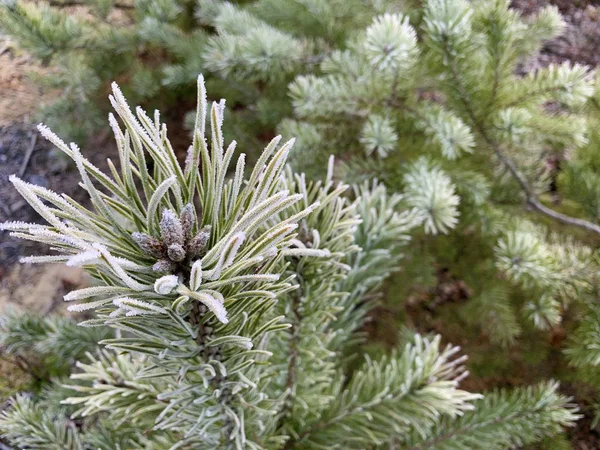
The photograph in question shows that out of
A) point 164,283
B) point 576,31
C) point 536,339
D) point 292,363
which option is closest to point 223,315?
point 164,283

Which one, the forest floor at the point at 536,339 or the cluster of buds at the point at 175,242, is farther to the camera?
the forest floor at the point at 536,339

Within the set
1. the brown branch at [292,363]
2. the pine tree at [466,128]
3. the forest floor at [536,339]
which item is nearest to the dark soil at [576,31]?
the forest floor at [536,339]

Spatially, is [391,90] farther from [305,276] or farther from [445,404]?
[445,404]

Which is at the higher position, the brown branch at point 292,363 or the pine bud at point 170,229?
the pine bud at point 170,229

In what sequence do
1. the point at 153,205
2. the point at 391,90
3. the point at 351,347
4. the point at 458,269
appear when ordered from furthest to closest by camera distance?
the point at 458,269, the point at 351,347, the point at 391,90, the point at 153,205

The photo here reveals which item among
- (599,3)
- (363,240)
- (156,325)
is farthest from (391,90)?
(599,3)

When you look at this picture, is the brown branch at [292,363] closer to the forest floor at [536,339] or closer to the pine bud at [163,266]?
the pine bud at [163,266]

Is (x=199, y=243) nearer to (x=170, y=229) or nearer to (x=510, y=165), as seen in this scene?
(x=170, y=229)

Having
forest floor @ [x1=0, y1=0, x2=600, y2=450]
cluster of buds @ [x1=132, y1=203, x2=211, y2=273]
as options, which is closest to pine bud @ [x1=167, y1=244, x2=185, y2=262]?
cluster of buds @ [x1=132, y1=203, x2=211, y2=273]
